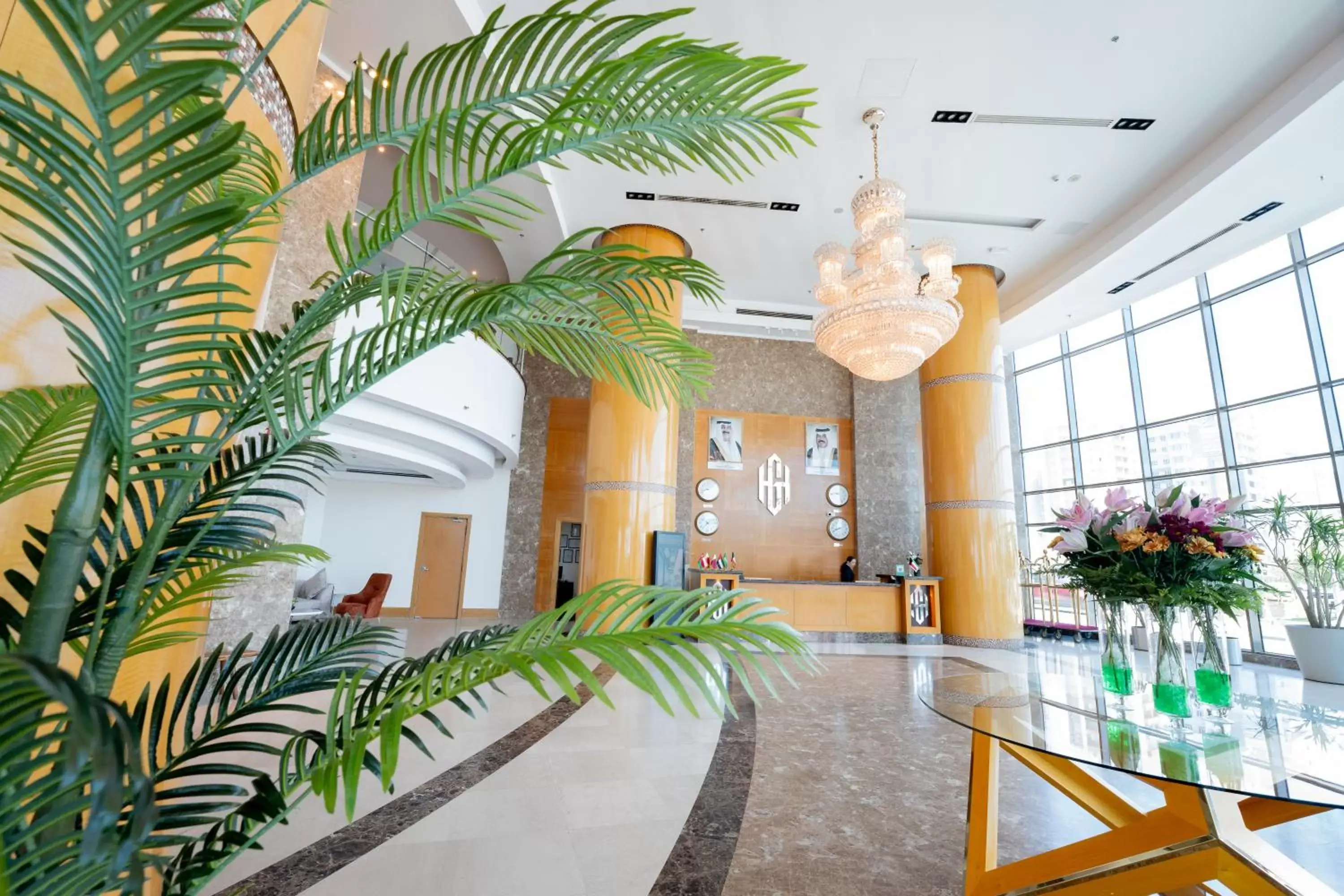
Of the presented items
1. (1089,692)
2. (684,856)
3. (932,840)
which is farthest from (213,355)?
(1089,692)

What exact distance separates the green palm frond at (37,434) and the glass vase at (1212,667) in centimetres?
304

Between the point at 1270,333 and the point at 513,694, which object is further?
the point at 1270,333

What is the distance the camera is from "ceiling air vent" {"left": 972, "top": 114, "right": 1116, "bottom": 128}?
6332mm

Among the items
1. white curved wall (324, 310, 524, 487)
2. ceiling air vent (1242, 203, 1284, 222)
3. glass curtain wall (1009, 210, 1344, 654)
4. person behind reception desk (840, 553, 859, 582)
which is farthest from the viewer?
person behind reception desk (840, 553, 859, 582)

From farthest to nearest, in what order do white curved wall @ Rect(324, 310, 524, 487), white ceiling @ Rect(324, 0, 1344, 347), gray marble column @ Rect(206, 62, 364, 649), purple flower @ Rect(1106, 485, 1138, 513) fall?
white curved wall @ Rect(324, 310, 524, 487)
white ceiling @ Rect(324, 0, 1344, 347)
gray marble column @ Rect(206, 62, 364, 649)
purple flower @ Rect(1106, 485, 1138, 513)

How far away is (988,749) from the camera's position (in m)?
1.99

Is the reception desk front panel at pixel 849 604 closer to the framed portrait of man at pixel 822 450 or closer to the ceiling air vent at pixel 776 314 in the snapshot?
the framed portrait of man at pixel 822 450

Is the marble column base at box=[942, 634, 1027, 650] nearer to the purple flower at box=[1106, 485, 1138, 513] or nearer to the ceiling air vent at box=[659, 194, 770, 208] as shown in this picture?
the ceiling air vent at box=[659, 194, 770, 208]

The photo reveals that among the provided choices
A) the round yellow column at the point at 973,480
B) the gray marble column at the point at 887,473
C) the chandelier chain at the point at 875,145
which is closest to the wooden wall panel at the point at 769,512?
the gray marble column at the point at 887,473

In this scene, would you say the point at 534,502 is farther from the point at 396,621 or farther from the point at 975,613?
the point at 975,613

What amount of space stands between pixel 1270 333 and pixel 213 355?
1202 cm

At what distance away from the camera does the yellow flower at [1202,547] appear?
6.45 ft

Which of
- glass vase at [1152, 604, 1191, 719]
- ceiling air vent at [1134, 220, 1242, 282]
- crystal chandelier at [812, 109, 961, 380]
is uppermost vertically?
ceiling air vent at [1134, 220, 1242, 282]

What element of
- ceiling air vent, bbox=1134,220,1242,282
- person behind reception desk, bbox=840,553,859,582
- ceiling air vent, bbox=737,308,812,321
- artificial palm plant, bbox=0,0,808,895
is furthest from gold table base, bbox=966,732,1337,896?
ceiling air vent, bbox=737,308,812,321
